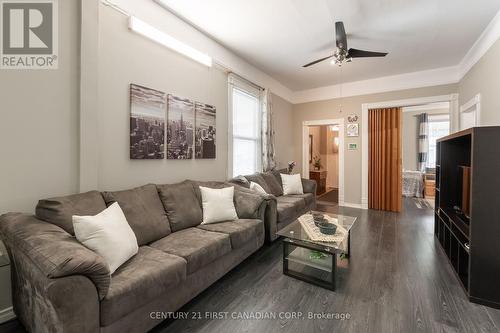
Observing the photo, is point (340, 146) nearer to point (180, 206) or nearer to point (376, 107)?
point (376, 107)

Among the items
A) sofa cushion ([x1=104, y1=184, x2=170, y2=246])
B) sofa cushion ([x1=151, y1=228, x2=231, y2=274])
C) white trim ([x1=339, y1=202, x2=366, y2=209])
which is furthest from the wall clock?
sofa cushion ([x1=104, y1=184, x2=170, y2=246])

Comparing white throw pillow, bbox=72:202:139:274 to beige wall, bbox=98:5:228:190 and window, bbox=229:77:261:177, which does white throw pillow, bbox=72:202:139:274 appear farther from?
window, bbox=229:77:261:177

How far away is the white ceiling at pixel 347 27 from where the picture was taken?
8.90ft

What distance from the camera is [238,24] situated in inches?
123

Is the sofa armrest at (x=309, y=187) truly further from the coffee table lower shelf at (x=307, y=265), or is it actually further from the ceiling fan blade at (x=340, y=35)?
the ceiling fan blade at (x=340, y=35)

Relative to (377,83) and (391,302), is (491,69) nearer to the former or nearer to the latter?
(377,83)

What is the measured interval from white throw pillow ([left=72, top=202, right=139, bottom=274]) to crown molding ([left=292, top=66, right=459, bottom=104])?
550cm

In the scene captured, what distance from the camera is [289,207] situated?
3.56 metres

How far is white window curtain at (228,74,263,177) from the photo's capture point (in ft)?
13.1

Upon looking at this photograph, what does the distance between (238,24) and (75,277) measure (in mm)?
3239

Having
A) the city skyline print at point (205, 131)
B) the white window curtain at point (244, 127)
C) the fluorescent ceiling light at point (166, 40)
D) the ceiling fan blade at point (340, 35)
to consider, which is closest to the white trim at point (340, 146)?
the white window curtain at point (244, 127)

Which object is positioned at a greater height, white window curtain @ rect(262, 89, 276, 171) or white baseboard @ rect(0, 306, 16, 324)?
white window curtain @ rect(262, 89, 276, 171)

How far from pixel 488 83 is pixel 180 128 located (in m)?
4.17

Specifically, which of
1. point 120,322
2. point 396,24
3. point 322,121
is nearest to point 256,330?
point 120,322
